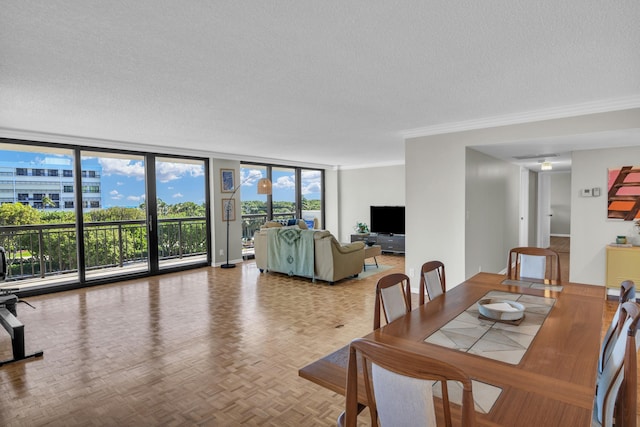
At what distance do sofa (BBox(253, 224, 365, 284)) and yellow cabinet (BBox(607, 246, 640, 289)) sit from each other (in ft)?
11.0

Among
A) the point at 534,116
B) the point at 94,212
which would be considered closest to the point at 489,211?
the point at 534,116

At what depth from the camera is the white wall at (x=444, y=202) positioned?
15.1ft

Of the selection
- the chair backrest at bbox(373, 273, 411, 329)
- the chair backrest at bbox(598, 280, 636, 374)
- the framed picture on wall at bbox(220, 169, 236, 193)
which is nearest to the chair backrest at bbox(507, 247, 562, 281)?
the chair backrest at bbox(598, 280, 636, 374)

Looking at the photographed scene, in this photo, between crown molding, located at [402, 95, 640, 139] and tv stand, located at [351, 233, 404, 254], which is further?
tv stand, located at [351, 233, 404, 254]

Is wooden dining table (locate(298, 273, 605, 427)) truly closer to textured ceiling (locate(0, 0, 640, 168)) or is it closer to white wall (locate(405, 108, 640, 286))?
textured ceiling (locate(0, 0, 640, 168))

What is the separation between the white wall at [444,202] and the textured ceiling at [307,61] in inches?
14.6

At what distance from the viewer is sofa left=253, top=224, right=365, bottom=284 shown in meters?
5.61

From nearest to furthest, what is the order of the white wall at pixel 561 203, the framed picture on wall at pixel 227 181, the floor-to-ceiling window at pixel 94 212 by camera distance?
1. the floor-to-ceiling window at pixel 94 212
2. the framed picture on wall at pixel 227 181
3. the white wall at pixel 561 203

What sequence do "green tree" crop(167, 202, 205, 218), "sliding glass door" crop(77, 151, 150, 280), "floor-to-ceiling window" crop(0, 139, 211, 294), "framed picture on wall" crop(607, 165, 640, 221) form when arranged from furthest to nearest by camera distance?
"green tree" crop(167, 202, 205, 218) → "sliding glass door" crop(77, 151, 150, 280) → "floor-to-ceiling window" crop(0, 139, 211, 294) → "framed picture on wall" crop(607, 165, 640, 221)

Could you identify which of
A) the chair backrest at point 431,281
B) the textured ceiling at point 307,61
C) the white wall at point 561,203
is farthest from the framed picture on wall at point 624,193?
the white wall at point 561,203

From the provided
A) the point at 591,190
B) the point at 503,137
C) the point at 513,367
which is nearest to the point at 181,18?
the point at 513,367

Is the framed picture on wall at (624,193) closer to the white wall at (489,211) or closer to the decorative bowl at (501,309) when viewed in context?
the white wall at (489,211)

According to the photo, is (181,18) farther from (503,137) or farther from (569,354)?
(503,137)

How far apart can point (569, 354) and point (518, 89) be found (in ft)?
8.07
